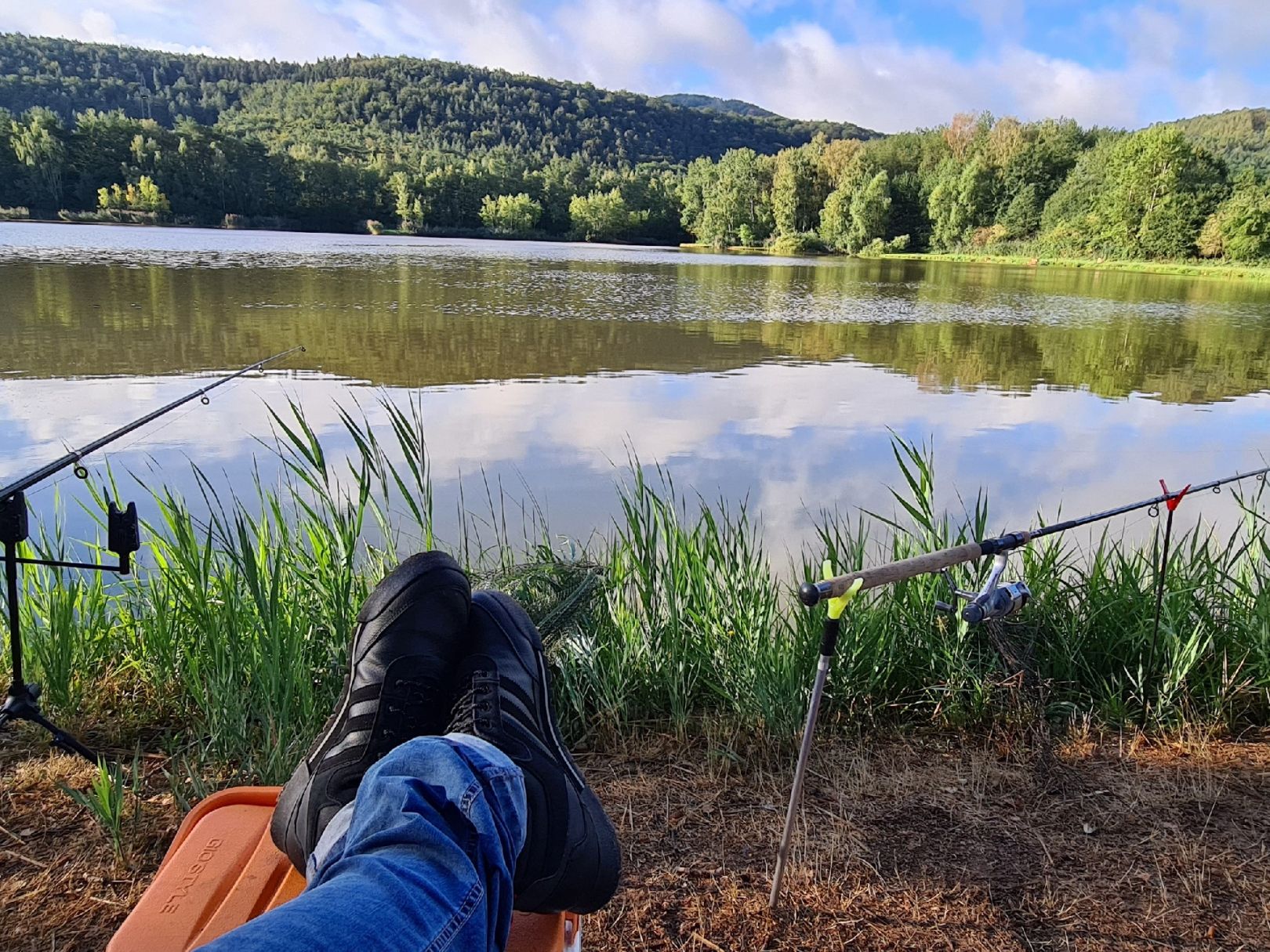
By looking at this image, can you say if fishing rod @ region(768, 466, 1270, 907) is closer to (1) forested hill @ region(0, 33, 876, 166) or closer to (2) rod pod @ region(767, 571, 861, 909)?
(2) rod pod @ region(767, 571, 861, 909)

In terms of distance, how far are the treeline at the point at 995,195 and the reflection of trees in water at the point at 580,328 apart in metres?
23.2

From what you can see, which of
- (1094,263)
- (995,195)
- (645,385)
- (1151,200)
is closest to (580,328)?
(645,385)

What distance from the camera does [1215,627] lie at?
7.29 ft

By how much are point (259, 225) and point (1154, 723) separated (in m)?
64.3

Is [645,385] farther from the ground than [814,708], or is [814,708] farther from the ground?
[814,708]

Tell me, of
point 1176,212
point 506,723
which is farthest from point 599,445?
point 1176,212

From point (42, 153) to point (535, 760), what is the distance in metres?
66.6

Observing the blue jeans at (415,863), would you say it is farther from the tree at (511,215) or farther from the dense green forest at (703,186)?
the tree at (511,215)

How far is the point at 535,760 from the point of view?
1.28m

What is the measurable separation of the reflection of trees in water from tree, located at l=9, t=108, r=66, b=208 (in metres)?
46.7

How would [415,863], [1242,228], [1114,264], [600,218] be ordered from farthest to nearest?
1. [600,218]
2. [1114,264]
3. [1242,228]
4. [415,863]

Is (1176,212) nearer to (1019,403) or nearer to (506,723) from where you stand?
(1019,403)

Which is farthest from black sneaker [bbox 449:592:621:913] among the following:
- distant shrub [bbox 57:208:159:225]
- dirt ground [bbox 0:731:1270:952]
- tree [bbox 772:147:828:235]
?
tree [bbox 772:147:828:235]

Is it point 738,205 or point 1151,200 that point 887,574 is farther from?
point 738,205
